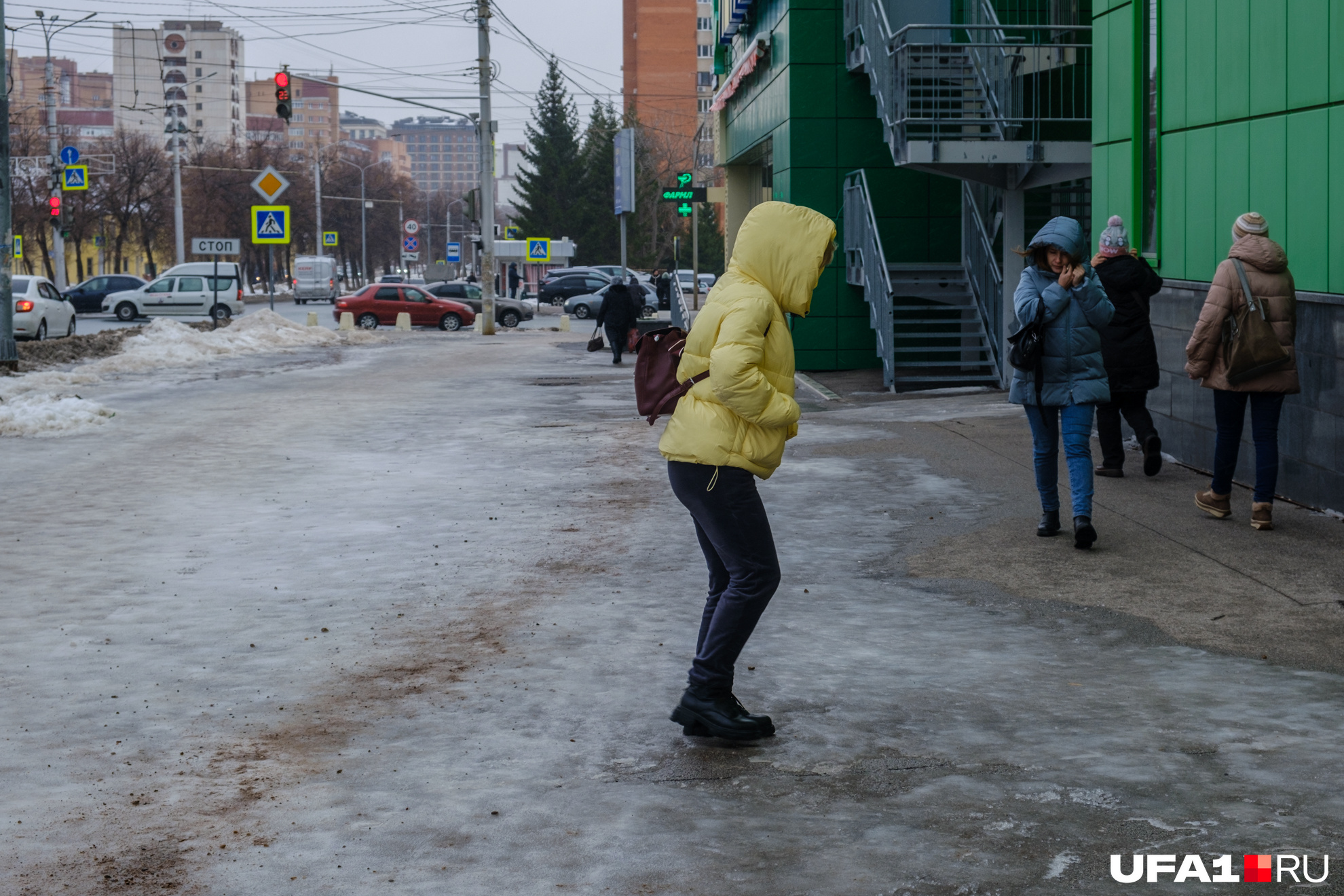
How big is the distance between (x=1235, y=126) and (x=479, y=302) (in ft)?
127

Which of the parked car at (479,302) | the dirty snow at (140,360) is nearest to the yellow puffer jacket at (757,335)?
the dirty snow at (140,360)

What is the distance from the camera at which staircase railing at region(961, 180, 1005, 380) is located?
19859 mm

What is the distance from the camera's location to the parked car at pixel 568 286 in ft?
190

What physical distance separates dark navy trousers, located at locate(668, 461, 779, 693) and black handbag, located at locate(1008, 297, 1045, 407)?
354cm

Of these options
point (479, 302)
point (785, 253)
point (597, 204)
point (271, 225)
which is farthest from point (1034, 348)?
point (597, 204)

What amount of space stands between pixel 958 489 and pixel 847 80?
1374 cm

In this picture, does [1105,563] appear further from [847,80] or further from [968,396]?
[847,80]

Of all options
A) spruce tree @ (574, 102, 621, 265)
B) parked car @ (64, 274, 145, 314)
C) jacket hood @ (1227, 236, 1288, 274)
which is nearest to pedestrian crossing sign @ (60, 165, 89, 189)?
parked car @ (64, 274, 145, 314)

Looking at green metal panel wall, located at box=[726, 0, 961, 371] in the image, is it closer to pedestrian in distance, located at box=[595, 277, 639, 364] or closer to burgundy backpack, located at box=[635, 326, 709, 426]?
pedestrian in distance, located at box=[595, 277, 639, 364]

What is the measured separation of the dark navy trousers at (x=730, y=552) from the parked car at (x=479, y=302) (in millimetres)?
40115

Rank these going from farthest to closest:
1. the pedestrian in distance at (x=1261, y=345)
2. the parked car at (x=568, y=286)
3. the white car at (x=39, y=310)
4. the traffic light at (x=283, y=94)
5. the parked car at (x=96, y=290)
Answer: the parked car at (x=568, y=286)
the parked car at (x=96, y=290)
the traffic light at (x=283, y=94)
the white car at (x=39, y=310)
the pedestrian in distance at (x=1261, y=345)

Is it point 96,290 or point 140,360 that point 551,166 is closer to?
point 96,290

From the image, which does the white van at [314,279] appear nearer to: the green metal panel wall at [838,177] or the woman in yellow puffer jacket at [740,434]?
the green metal panel wall at [838,177]

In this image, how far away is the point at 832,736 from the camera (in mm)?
5047
